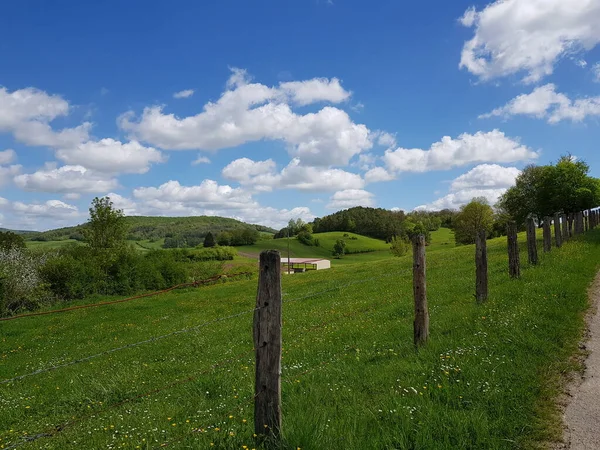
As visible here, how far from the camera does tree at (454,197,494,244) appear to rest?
286 ft

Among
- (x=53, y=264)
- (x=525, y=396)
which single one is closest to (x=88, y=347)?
(x=525, y=396)

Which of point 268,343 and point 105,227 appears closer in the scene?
point 268,343

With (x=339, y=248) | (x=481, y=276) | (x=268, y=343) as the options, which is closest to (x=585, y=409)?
(x=268, y=343)

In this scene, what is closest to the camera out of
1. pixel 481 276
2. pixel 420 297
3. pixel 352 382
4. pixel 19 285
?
pixel 352 382

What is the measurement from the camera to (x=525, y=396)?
18.2 ft

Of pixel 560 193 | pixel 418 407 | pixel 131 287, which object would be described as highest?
pixel 560 193

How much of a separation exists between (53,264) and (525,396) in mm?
42244

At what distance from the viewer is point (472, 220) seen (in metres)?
88.3

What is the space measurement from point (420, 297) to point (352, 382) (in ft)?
8.58

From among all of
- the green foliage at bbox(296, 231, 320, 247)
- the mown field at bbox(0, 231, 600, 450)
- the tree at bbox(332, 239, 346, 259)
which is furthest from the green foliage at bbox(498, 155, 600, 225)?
the green foliage at bbox(296, 231, 320, 247)

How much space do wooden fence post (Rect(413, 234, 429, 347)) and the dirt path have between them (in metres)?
2.69

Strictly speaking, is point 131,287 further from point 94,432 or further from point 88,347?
point 94,432

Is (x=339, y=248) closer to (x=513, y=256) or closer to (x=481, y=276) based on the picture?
(x=513, y=256)

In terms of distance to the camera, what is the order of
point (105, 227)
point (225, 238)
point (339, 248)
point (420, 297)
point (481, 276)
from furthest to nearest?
point (225, 238) → point (339, 248) → point (105, 227) → point (481, 276) → point (420, 297)
